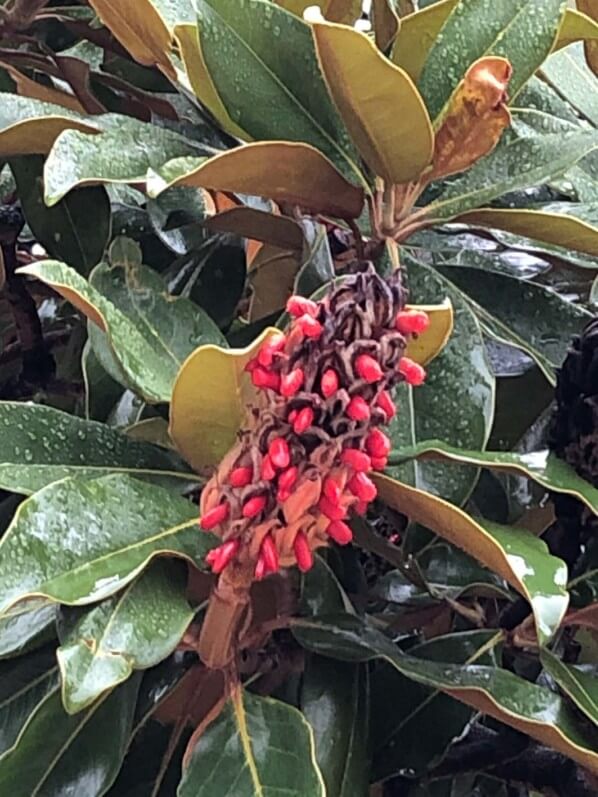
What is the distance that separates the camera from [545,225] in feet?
1.91

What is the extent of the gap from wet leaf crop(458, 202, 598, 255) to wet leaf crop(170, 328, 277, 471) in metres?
0.16

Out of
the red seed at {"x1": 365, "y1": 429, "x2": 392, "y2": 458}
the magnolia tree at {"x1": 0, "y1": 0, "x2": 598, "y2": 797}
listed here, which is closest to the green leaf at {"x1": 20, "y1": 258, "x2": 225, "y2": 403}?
the magnolia tree at {"x1": 0, "y1": 0, "x2": 598, "y2": 797}

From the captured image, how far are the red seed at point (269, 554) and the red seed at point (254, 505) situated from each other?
0.05ft

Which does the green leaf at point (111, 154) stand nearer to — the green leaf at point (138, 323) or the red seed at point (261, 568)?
the green leaf at point (138, 323)

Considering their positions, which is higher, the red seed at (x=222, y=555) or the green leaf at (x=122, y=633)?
the red seed at (x=222, y=555)

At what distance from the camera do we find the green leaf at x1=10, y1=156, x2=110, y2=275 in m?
0.70

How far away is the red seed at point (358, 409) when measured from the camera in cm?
46

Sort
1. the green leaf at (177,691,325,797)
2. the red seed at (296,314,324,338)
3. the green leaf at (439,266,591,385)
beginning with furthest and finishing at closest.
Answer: the green leaf at (439,266,591,385) → the green leaf at (177,691,325,797) → the red seed at (296,314,324,338)

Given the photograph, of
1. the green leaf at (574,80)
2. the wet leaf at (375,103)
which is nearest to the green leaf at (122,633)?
the wet leaf at (375,103)

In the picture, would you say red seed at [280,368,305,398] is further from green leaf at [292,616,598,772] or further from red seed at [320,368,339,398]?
green leaf at [292,616,598,772]

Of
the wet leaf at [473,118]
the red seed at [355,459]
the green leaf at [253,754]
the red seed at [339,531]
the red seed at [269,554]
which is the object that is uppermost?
the wet leaf at [473,118]

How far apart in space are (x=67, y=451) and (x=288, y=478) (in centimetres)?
14

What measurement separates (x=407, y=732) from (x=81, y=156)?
346mm

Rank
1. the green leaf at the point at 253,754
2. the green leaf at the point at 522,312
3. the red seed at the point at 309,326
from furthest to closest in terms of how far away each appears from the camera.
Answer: the green leaf at the point at 522,312 < the green leaf at the point at 253,754 < the red seed at the point at 309,326
